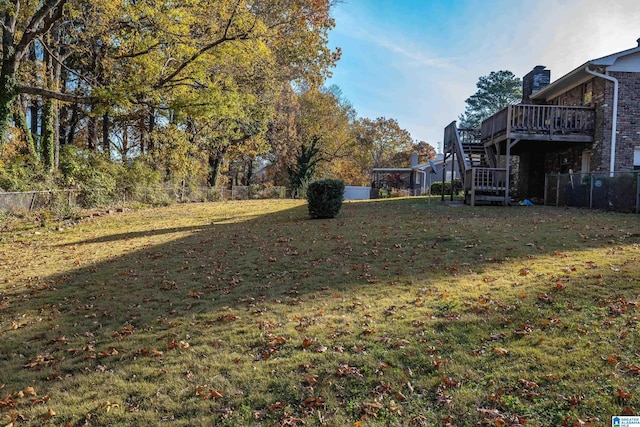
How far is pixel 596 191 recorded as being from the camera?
12766 millimetres

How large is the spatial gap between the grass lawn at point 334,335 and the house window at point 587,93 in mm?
9707

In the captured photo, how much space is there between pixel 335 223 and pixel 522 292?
7.35 meters

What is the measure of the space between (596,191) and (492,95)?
1554 inches

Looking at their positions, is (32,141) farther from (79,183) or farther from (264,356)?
(264,356)

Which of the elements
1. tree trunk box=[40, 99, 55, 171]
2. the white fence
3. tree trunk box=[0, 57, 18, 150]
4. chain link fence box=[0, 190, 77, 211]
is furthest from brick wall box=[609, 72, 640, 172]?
the white fence

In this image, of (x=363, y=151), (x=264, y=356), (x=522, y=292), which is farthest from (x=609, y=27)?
(x=363, y=151)

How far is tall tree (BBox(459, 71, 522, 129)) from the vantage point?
45406mm

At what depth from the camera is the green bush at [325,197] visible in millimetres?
12969

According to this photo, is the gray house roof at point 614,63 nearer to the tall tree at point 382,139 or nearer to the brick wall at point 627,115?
the brick wall at point 627,115

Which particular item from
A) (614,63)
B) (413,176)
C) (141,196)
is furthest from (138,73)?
(413,176)

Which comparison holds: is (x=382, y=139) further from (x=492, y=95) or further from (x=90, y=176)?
(x=90, y=176)

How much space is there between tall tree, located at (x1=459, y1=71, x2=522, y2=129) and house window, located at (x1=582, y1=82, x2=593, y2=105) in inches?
1184

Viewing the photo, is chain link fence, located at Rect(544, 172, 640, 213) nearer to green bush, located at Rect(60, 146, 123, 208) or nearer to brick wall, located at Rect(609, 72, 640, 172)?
brick wall, located at Rect(609, 72, 640, 172)

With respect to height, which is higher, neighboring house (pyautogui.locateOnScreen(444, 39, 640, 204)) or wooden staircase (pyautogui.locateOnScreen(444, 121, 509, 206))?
neighboring house (pyautogui.locateOnScreen(444, 39, 640, 204))
